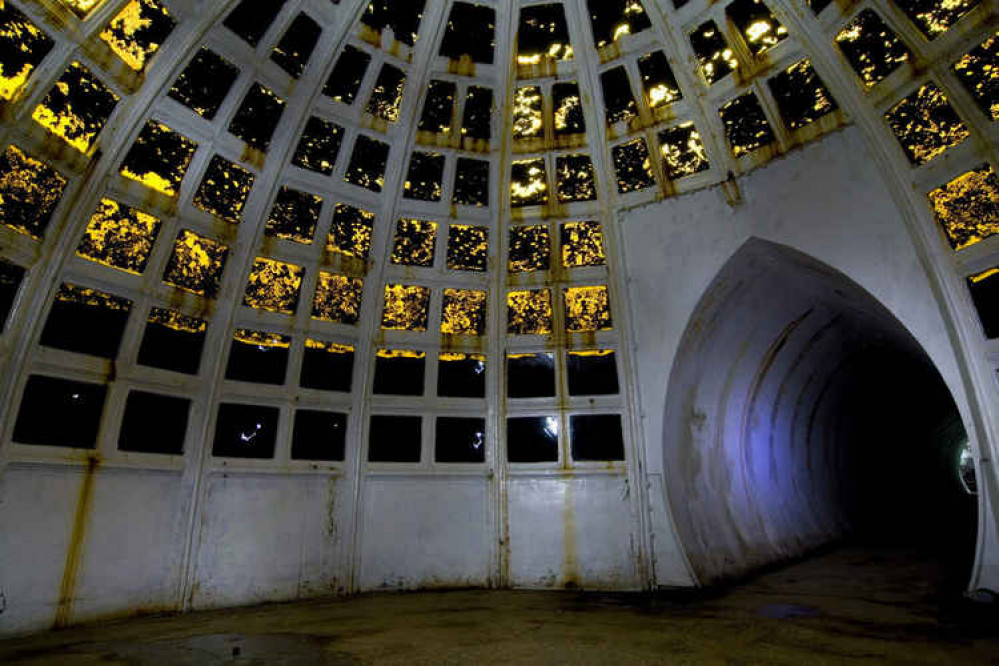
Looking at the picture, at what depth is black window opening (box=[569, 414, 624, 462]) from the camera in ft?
32.2

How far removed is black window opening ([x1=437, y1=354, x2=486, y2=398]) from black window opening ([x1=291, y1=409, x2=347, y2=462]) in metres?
1.78

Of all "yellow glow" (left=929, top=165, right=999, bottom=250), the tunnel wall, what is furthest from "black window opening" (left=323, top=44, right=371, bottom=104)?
"yellow glow" (left=929, top=165, right=999, bottom=250)

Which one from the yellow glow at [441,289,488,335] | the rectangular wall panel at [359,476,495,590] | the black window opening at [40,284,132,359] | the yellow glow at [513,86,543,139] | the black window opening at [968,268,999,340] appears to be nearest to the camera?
the black window opening at [968,268,999,340]

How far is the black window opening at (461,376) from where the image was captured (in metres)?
10.3

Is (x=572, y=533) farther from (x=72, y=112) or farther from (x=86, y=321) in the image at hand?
(x=72, y=112)

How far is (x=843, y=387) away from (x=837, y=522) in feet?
10.5

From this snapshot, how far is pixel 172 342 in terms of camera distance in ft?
27.6

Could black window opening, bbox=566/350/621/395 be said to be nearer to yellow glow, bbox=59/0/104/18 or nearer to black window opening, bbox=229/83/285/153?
black window opening, bbox=229/83/285/153

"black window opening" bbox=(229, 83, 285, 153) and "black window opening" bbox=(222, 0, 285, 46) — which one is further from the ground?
"black window opening" bbox=(222, 0, 285, 46)

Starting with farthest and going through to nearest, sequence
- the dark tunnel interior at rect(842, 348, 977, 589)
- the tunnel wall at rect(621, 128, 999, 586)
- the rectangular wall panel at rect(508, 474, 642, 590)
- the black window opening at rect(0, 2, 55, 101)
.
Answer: the dark tunnel interior at rect(842, 348, 977, 589) → the rectangular wall panel at rect(508, 474, 642, 590) → the tunnel wall at rect(621, 128, 999, 586) → the black window opening at rect(0, 2, 55, 101)

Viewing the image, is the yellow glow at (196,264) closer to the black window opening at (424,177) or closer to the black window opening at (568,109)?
the black window opening at (424,177)

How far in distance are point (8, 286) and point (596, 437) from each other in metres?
8.35

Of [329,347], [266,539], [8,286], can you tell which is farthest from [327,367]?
[8,286]

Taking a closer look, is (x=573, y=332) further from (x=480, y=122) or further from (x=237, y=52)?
(x=237, y=52)
